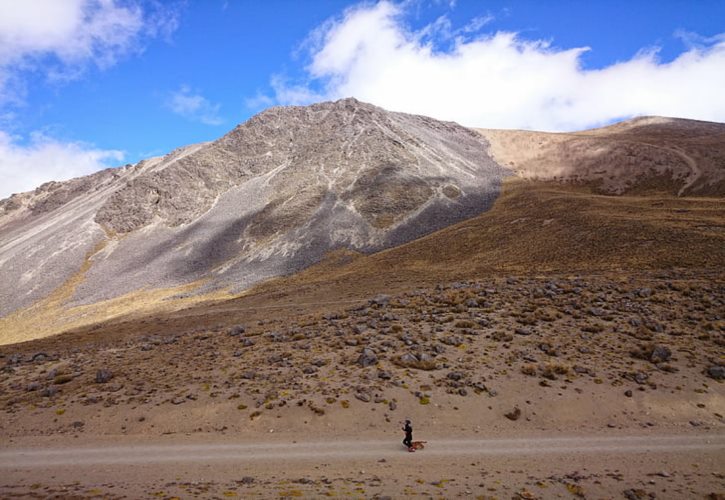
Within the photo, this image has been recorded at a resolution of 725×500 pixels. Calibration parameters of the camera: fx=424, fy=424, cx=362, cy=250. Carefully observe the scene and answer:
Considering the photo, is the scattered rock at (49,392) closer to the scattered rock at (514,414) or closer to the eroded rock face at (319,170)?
the scattered rock at (514,414)

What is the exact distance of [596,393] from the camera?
1727 cm

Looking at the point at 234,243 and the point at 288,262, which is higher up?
the point at 234,243

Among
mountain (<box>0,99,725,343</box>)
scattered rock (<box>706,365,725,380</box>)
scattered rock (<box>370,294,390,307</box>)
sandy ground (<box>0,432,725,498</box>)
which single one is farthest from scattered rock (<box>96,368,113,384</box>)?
scattered rock (<box>706,365,725,380</box>)

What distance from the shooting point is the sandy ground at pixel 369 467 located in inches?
465

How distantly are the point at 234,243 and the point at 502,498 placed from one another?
213ft

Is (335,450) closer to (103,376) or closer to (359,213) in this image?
(103,376)

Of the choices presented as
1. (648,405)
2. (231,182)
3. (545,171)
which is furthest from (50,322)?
(545,171)

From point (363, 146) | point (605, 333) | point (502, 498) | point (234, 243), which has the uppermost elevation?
point (363, 146)

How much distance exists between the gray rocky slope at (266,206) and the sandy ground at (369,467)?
40.5 metres

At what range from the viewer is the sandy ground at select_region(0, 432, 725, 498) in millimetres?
11805

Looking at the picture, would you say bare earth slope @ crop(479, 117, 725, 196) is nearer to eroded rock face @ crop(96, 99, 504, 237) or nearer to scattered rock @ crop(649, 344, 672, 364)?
eroded rock face @ crop(96, 99, 504, 237)

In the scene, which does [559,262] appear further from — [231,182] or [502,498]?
[231,182]

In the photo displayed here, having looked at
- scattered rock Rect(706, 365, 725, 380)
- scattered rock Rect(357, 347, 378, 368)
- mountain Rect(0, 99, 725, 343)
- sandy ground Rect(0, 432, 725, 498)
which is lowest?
sandy ground Rect(0, 432, 725, 498)

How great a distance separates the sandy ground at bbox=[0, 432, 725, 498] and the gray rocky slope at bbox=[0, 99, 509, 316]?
133 ft
